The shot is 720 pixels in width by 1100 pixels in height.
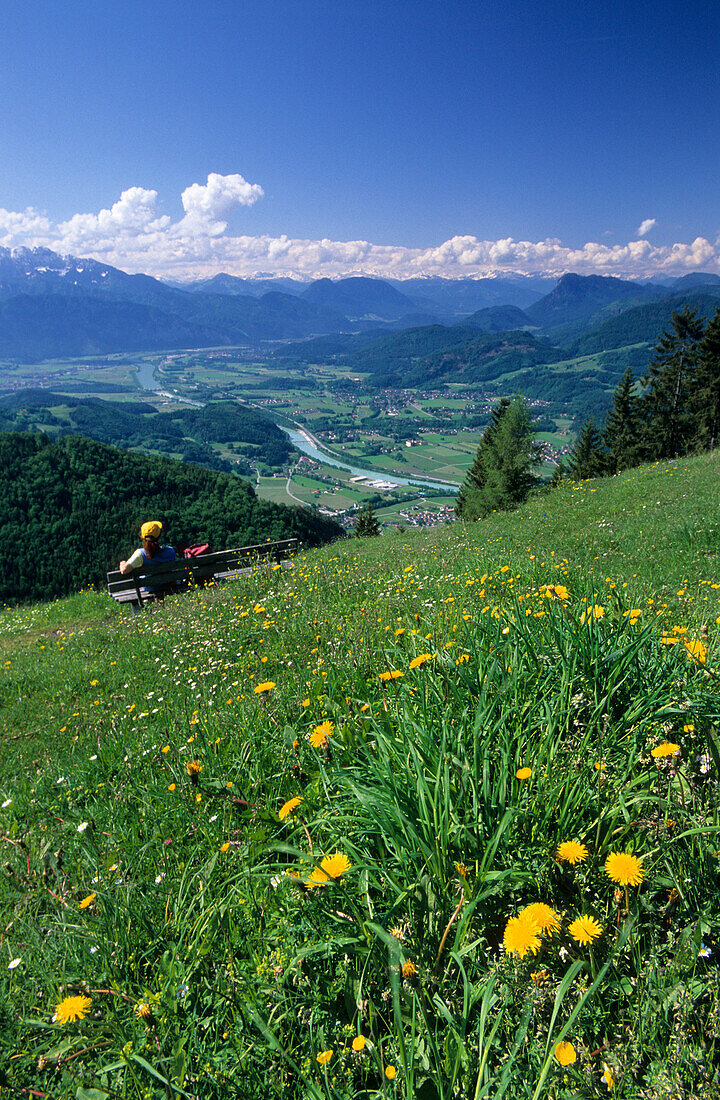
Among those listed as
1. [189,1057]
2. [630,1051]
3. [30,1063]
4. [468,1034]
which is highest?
[630,1051]

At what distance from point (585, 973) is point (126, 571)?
1160cm

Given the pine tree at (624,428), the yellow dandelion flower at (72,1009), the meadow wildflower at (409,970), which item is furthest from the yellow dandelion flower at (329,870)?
the pine tree at (624,428)

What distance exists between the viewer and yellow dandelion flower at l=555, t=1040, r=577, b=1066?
131cm

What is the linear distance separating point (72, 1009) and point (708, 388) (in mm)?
48866

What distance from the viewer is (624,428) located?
166 feet

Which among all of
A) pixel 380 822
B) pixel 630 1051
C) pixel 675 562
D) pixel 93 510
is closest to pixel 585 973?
pixel 630 1051

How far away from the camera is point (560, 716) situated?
2490 millimetres

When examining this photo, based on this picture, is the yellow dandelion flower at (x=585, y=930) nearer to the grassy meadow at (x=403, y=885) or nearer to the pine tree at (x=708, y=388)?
the grassy meadow at (x=403, y=885)

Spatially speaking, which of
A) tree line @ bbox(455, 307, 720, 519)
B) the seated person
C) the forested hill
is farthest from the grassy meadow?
the forested hill

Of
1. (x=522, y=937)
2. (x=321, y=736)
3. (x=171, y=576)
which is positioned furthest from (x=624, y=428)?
(x=522, y=937)

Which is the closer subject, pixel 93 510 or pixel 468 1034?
pixel 468 1034

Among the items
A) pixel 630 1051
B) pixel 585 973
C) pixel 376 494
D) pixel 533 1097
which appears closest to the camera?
pixel 533 1097

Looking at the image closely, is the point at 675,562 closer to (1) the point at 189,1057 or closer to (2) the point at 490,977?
(2) the point at 490,977

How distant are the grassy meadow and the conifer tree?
49.0 metres
